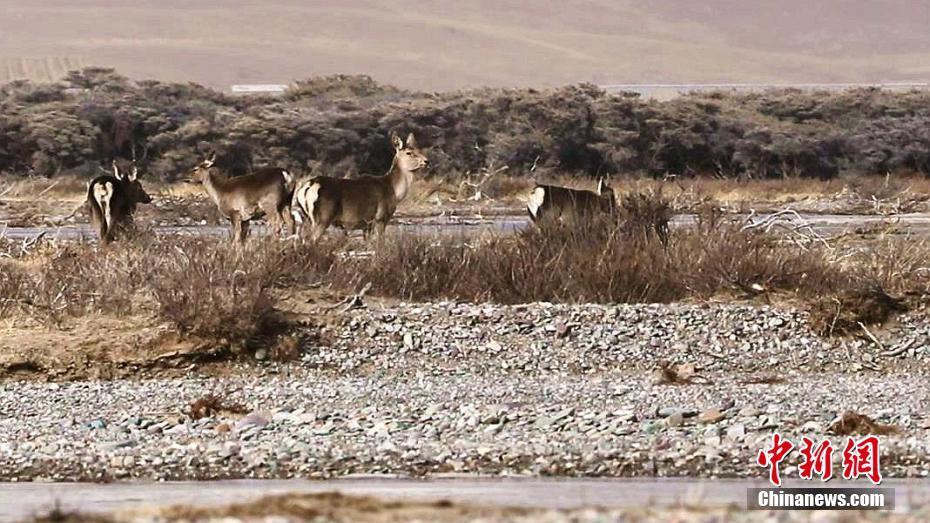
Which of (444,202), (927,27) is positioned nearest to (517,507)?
(444,202)

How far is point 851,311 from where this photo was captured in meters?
18.2

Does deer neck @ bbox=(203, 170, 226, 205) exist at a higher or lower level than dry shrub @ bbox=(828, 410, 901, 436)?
lower

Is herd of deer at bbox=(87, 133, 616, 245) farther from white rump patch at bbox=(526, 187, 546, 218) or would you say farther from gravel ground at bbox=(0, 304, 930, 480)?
gravel ground at bbox=(0, 304, 930, 480)

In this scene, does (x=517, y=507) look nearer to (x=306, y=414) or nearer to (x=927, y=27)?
(x=306, y=414)

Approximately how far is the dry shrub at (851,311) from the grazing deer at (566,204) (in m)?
3.85

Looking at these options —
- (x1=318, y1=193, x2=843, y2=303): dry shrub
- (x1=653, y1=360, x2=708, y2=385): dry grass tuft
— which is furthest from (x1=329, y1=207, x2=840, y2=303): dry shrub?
(x1=653, y1=360, x2=708, y2=385): dry grass tuft

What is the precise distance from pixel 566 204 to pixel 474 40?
10701 centimetres

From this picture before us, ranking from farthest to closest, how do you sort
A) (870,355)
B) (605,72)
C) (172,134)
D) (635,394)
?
1. (605,72)
2. (172,134)
3. (870,355)
4. (635,394)

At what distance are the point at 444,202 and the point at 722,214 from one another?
16632 mm

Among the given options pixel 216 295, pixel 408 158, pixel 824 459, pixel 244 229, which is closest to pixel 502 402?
pixel 824 459

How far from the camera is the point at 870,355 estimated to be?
702 inches

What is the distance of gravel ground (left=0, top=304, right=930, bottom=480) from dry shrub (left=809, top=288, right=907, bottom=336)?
0.15 m

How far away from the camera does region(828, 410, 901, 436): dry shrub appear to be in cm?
1300
